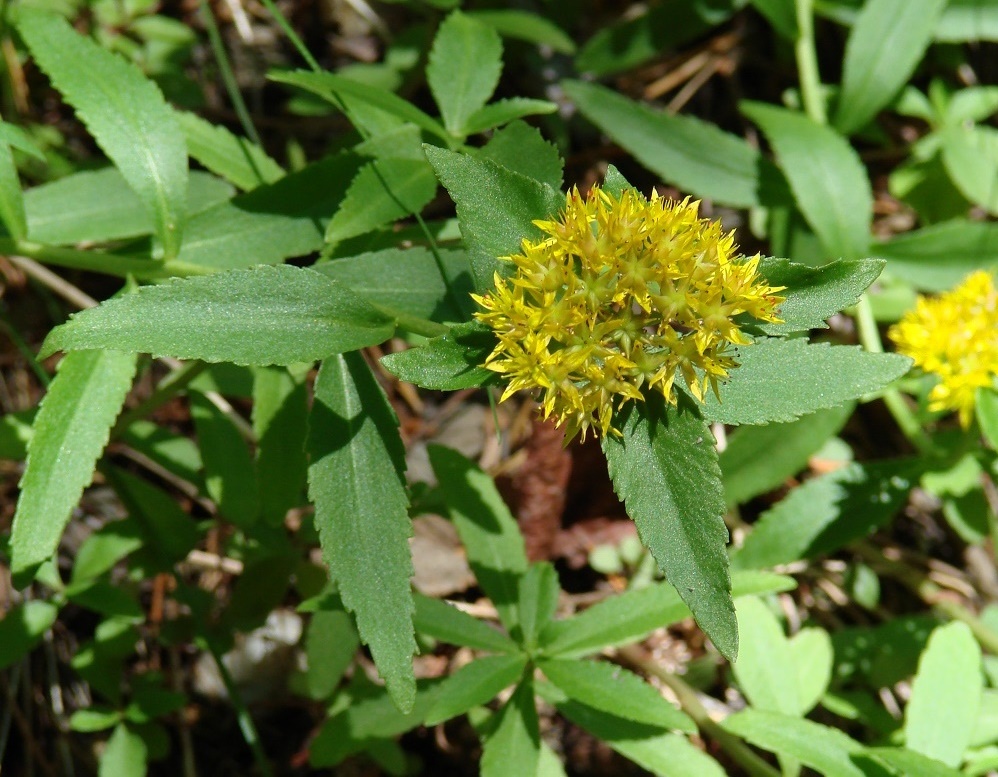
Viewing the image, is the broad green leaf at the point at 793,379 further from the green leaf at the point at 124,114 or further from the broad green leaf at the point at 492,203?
the green leaf at the point at 124,114

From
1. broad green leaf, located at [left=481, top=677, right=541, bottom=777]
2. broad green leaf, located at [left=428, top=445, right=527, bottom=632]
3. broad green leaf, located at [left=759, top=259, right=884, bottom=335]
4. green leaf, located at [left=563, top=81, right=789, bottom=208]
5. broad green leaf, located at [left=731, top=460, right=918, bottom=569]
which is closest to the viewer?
broad green leaf, located at [left=759, top=259, right=884, bottom=335]

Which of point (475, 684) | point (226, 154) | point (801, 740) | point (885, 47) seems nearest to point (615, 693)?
point (475, 684)

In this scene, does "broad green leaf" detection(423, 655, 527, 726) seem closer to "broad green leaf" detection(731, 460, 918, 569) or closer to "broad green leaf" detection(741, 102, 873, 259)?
"broad green leaf" detection(731, 460, 918, 569)

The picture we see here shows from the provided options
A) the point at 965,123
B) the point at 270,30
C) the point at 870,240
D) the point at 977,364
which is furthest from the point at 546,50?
the point at 977,364

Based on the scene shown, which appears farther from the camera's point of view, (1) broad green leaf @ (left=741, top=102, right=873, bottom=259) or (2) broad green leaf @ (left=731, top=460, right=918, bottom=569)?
(1) broad green leaf @ (left=741, top=102, right=873, bottom=259)

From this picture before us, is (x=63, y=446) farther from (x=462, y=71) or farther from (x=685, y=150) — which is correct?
(x=685, y=150)

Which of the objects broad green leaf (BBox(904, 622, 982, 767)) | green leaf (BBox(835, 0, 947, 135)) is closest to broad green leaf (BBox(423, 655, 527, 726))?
broad green leaf (BBox(904, 622, 982, 767))

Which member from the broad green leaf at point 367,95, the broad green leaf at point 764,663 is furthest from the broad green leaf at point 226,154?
the broad green leaf at point 764,663
